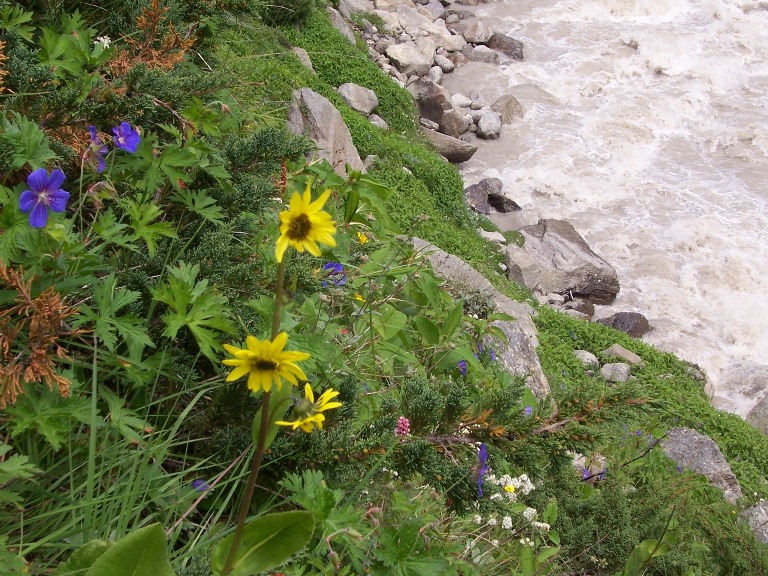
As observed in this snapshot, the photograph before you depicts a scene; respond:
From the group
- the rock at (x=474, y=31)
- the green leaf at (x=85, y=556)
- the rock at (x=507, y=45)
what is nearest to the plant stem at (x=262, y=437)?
the green leaf at (x=85, y=556)

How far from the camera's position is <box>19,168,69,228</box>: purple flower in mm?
1608

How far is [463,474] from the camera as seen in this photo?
64.4 inches

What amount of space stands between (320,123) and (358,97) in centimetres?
394

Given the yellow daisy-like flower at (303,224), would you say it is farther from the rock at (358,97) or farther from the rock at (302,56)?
the rock at (358,97)

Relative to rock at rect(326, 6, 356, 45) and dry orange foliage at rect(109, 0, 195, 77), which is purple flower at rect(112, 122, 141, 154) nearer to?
dry orange foliage at rect(109, 0, 195, 77)

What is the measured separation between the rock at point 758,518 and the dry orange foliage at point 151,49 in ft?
16.8

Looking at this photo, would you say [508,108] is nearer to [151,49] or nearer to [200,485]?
[151,49]

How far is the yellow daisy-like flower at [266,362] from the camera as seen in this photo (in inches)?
40.0

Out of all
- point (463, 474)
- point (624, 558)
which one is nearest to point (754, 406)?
point (624, 558)

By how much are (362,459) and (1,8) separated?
1953 millimetres

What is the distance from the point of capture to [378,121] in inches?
389

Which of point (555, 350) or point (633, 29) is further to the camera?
point (633, 29)

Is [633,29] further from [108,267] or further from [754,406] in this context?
[108,267]

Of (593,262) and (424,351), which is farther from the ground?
(424,351)
